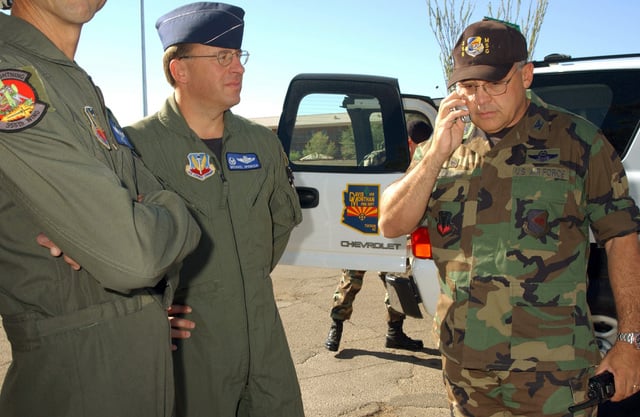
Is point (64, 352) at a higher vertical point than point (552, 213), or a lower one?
lower

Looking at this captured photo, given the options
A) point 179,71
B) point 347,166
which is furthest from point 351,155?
point 179,71

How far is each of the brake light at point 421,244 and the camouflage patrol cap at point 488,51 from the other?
1226mm

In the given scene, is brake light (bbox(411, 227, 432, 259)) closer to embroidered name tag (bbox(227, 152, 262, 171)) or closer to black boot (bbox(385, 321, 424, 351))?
embroidered name tag (bbox(227, 152, 262, 171))

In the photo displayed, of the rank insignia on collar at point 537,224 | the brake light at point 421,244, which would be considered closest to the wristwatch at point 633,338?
the rank insignia on collar at point 537,224

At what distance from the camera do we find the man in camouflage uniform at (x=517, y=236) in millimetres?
1921

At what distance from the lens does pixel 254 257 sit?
2195mm

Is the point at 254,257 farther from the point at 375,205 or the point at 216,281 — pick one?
the point at 375,205

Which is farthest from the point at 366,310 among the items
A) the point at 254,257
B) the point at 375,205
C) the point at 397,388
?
the point at 254,257

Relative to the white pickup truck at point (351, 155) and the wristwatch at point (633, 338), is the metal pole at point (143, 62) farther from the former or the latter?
the wristwatch at point (633, 338)

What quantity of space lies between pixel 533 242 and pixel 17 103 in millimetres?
1558

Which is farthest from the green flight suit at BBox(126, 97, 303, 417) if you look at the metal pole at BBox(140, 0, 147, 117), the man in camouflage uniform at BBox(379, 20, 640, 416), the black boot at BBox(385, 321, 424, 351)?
the metal pole at BBox(140, 0, 147, 117)

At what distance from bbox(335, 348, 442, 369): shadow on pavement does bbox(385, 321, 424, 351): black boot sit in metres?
0.09

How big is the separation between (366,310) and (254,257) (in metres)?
3.87

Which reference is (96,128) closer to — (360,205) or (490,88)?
(490,88)
